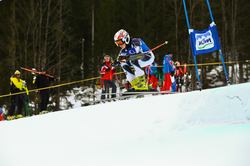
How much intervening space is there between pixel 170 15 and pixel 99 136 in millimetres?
18994

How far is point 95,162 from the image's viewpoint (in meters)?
3.84

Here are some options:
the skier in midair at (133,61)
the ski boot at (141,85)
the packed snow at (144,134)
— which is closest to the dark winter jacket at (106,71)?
the skier in midair at (133,61)

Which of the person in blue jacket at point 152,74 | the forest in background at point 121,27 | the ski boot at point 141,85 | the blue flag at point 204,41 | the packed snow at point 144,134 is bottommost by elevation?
the packed snow at point 144,134

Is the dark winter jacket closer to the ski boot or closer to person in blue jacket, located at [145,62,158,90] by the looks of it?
person in blue jacket, located at [145,62,158,90]

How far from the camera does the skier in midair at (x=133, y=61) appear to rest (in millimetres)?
7742

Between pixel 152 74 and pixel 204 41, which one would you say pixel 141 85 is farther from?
pixel 204 41

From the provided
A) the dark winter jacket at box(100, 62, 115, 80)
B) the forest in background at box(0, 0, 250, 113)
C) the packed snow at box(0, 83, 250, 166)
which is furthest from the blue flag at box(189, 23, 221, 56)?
the forest in background at box(0, 0, 250, 113)

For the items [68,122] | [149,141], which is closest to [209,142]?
[149,141]

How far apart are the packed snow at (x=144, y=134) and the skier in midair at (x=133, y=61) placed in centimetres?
156

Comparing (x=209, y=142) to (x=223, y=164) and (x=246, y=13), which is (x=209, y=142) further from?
(x=246, y=13)

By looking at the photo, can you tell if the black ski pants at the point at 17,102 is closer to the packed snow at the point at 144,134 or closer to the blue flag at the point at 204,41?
the packed snow at the point at 144,134

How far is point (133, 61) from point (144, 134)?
3444 millimetres

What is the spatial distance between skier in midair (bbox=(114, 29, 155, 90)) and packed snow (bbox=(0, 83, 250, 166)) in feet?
5.13

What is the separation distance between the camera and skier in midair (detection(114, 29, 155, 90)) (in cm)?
774
